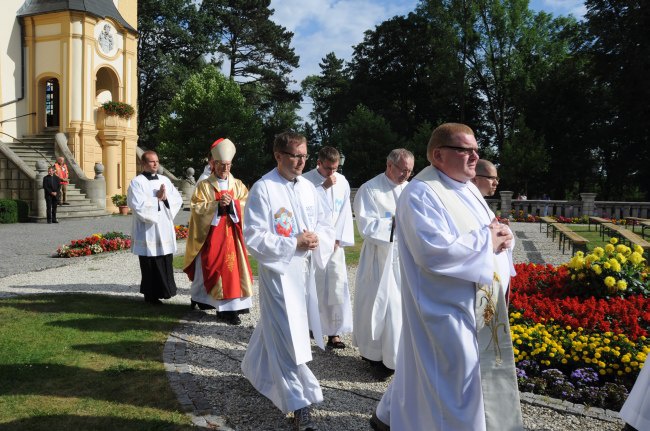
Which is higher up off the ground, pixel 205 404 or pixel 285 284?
pixel 285 284

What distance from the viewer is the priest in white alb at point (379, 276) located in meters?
5.39

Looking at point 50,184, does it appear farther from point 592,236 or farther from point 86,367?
point 592,236

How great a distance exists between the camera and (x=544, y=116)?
37.0 metres

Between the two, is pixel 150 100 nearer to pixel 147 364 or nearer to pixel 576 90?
pixel 576 90

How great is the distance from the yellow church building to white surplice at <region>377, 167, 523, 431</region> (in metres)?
22.7

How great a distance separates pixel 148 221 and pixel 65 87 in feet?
67.7

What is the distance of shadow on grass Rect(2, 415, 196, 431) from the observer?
4117 mm

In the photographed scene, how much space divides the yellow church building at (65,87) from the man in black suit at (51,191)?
3.40 m

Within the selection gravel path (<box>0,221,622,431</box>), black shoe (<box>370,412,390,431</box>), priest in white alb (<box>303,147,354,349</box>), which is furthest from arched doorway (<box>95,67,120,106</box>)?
black shoe (<box>370,412,390,431</box>)

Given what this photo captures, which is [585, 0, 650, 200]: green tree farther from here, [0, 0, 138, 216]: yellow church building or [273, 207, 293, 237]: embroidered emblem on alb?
[273, 207, 293, 237]: embroidered emblem on alb

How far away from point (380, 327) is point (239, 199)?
3070mm

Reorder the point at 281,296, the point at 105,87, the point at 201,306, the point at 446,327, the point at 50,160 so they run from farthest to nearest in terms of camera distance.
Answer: the point at 105,87
the point at 50,160
the point at 201,306
the point at 281,296
the point at 446,327

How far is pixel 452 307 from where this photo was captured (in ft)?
10.5

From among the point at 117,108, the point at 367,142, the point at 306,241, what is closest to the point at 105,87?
the point at 117,108
